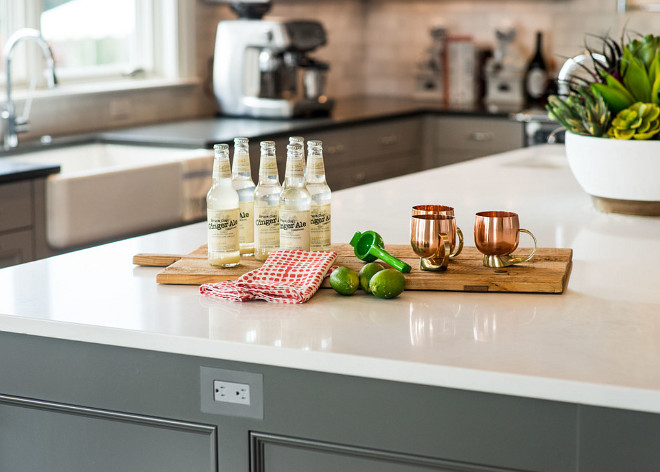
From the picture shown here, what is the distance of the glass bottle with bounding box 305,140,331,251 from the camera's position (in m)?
1.73

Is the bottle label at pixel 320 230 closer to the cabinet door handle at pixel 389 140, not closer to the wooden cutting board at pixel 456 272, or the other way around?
the wooden cutting board at pixel 456 272

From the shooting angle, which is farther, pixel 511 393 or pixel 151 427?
pixel 151 427

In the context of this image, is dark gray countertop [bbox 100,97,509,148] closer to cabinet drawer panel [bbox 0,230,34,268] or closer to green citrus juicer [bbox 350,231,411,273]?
cabinet drawer panel [bbox 0,230,34,268]

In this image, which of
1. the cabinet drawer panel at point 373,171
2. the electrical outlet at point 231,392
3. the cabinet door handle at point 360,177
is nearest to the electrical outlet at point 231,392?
the electrical outlet at point 231,392

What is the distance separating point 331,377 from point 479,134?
3923 millimetres

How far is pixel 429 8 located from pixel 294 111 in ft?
6.21

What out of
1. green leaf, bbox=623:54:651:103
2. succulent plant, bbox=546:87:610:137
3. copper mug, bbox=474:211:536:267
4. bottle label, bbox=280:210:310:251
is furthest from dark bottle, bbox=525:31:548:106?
bottle label, bbox=280:210:310:251

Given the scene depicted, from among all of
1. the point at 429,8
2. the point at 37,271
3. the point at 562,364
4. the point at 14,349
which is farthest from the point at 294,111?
the point at 562,364

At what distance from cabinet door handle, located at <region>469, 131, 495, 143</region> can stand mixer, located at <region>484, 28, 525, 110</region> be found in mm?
490

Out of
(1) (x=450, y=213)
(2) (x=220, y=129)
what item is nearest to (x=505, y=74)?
(2) (x=220, y=129)

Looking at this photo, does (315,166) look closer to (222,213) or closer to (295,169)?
(295,169)

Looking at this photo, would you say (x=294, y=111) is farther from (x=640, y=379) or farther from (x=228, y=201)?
(x=640, y=379)

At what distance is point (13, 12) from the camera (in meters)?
3.90

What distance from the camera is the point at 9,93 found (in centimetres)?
359
